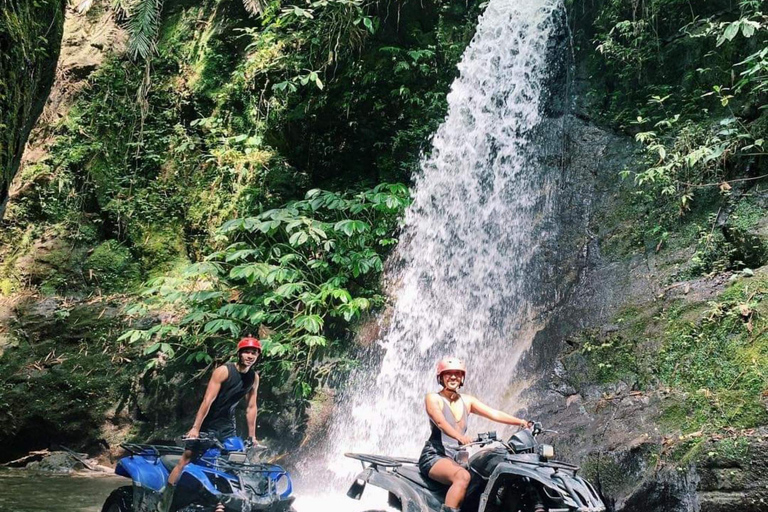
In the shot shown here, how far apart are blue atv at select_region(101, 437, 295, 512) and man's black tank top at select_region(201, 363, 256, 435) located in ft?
0.43

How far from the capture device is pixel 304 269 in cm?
998

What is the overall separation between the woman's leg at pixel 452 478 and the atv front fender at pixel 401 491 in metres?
0.13

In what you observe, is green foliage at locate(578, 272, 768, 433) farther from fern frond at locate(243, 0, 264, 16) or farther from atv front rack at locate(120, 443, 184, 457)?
fern frond at locate(243, 0, 264, 16)

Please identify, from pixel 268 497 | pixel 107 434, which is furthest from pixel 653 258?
pixel 107 434

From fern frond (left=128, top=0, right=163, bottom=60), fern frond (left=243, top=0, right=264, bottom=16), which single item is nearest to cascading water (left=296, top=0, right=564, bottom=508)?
fern frond (left=243, top=0, right=264, bottom=16)

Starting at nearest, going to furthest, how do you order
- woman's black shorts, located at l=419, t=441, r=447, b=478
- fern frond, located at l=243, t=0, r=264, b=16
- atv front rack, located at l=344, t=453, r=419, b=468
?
woman's black shorts, located at l=419, t=441, r=447, b=478
atv front rack, located at l=344, t=453, r=419, b=468
fern frond, located at l=243, t=0, r=264, b=16

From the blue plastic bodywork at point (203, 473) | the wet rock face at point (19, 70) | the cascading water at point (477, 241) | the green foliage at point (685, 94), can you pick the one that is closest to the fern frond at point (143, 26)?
the wet rock face at point (19, 70)

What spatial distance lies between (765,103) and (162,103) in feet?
34.0

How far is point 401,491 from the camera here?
169 inches

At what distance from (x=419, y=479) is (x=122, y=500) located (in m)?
2.41

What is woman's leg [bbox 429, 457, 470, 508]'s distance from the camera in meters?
4.08

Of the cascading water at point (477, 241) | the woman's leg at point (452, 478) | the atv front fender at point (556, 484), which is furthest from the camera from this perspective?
the cascading water at point (477, 241)

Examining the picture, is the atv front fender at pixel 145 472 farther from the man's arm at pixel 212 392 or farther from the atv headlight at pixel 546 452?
the atv headlight at pixel 546 452

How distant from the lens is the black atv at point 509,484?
3.76m
